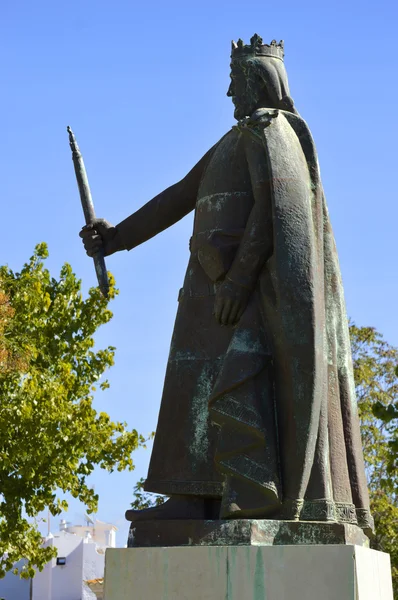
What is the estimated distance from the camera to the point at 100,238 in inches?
313

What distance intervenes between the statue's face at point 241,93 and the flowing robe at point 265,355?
0.18 m

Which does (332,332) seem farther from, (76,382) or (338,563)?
(76,382)

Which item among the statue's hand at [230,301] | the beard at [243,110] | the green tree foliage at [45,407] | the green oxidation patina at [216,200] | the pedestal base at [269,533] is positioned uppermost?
the green tree foliage at [45,407]

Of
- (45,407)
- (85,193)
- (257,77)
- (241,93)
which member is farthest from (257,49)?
(45,407)

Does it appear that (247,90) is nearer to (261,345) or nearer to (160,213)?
(160,213)

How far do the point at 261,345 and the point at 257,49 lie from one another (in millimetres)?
1889

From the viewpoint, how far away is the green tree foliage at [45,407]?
66.1ft

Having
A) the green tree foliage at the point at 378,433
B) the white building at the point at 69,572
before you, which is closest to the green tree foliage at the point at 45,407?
the green tree foliage at the point at 378,433

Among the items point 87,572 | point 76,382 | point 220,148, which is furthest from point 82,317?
point 87,572

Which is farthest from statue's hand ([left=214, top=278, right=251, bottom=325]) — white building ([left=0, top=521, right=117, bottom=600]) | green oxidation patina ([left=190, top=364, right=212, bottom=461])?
white building ([left=0, top=521, right=117, bottom=600])

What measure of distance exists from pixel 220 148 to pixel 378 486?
22957 mm

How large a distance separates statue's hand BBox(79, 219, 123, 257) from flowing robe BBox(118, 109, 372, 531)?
764 mm

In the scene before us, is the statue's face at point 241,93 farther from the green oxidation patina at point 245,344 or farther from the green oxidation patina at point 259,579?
the green oxidation patina at point 259,579

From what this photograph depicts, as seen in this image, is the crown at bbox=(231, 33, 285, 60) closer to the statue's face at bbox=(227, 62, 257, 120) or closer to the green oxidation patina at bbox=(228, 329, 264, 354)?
the statue's face at bbox=(227, 62, 257, 120)
